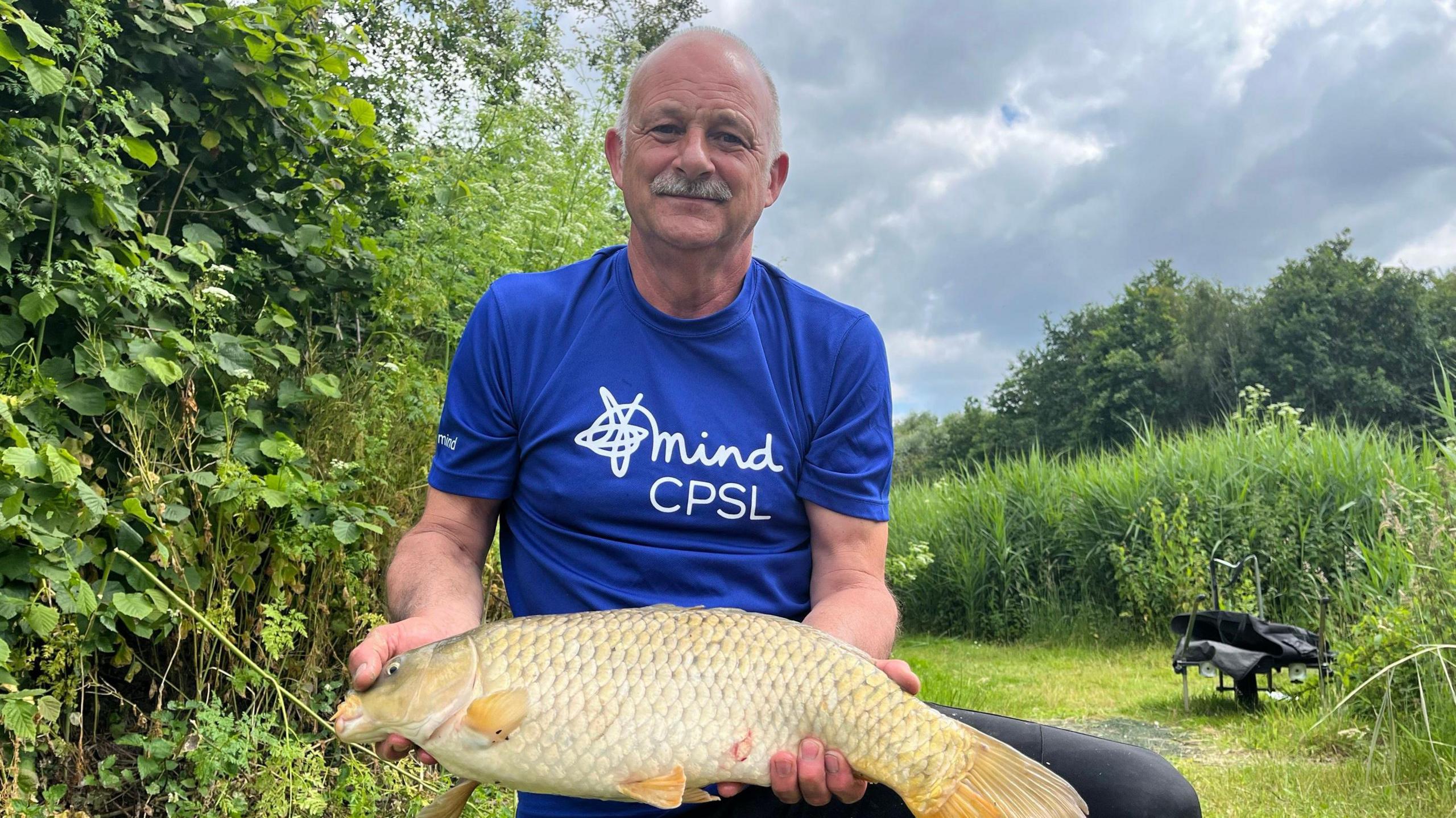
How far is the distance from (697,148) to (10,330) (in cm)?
169

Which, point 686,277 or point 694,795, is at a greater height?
point 686,277

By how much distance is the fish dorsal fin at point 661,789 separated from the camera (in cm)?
A: 153

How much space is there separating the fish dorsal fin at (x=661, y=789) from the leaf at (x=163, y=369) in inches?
67.6

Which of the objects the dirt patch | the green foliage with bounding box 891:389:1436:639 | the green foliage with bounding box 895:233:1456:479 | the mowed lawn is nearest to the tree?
the green foliage with bounding box 895:233:1456:479

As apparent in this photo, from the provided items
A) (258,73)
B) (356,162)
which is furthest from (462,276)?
(258,73)

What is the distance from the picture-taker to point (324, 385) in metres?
3.06

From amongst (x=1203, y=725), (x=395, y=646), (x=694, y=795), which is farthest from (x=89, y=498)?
(x=1203, y=725)

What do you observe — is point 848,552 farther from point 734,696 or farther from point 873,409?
point 734,696

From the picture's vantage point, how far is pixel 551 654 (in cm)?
158

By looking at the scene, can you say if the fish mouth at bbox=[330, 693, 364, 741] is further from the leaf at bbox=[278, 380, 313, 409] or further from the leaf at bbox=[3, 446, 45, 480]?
the leaf at bbox=[278, 380, 313, 409]

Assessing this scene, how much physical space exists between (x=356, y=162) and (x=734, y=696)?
2.77 meters

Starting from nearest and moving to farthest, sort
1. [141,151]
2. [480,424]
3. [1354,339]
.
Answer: [480,424], [141,151], [1354,339]

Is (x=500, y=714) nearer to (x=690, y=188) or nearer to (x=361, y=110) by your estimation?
→ (x=690, y=188)

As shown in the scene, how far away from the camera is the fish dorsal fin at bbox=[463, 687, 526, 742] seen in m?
1.56
